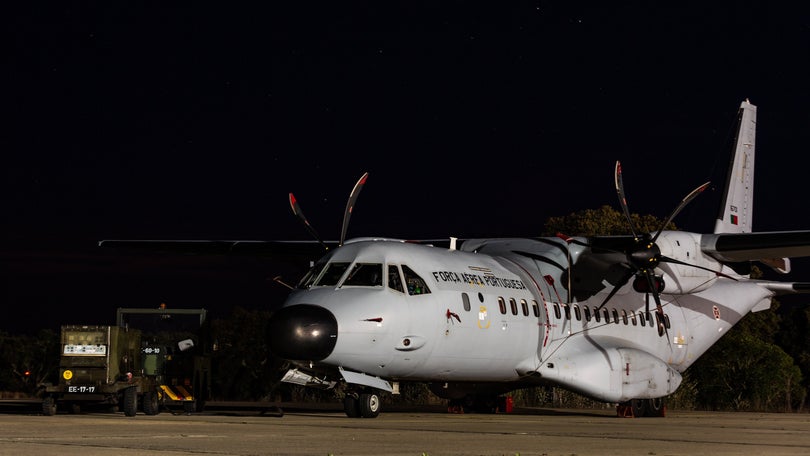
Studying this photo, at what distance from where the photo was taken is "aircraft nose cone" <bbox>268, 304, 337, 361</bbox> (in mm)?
16281

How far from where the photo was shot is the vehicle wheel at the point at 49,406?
18.5m

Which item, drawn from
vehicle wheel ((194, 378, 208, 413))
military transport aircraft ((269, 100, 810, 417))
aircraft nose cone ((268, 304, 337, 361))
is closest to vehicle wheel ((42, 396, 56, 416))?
vehicle wheel ((194, 378, 208, 413))

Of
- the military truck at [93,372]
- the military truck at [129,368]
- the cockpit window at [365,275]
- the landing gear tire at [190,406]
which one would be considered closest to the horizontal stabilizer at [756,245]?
the cockpit window at [365,275]

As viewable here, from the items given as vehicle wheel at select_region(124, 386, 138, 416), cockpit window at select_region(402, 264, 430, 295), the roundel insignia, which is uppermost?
cockpit window at select_region(402, 264, 430, 295)

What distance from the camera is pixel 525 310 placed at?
67.7ft

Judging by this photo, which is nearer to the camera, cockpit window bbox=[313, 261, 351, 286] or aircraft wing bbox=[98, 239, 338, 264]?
cockpit window bbox=[313, 261, 351, 286]

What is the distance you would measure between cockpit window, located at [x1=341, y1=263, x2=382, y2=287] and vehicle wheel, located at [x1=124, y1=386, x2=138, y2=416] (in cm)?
422

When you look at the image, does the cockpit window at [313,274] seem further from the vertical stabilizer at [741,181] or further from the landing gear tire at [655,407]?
the vertical stabilizer at [741,181]

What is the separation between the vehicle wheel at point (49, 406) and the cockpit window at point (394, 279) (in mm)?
6140

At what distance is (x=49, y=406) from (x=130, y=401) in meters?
1.38

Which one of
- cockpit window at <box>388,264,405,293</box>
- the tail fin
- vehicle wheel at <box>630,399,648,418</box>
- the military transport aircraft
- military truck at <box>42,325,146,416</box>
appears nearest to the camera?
the military transport aircraft

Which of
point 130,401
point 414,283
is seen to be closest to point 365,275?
point 414,283

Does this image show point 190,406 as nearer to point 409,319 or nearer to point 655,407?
point 409,319

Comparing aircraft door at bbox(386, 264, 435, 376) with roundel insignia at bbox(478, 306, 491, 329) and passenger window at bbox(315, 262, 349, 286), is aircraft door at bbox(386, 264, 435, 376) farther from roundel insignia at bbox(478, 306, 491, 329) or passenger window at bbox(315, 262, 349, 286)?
roundel insignia at bbox(478, 306, 491, 329)
